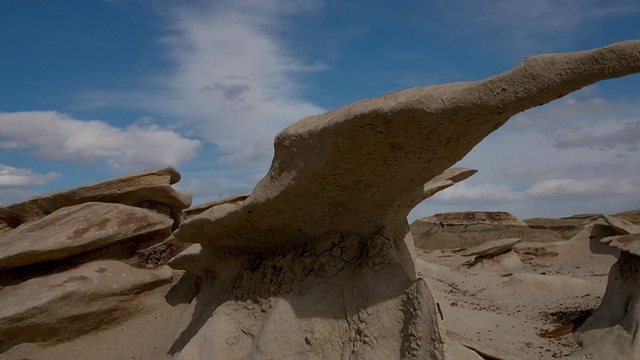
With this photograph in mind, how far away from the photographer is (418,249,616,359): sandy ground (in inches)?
276

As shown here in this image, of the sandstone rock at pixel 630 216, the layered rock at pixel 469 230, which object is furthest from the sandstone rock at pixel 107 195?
the layered rock at pixel 469 230

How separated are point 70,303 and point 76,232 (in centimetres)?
69

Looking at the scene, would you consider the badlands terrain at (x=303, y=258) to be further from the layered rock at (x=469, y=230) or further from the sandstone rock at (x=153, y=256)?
the layered rock at (x=469, y=230)

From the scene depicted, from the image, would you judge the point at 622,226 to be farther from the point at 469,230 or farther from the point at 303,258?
the point at 303,258

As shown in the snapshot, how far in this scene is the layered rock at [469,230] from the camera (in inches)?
654

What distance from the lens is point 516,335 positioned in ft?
23.7

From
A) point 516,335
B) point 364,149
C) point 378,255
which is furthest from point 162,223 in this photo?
point 516,335

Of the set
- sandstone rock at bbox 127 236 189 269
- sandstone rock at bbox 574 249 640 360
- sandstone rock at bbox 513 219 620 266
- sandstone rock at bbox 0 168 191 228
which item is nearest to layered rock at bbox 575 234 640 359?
sandstone rock at bbox 574 249 640 360

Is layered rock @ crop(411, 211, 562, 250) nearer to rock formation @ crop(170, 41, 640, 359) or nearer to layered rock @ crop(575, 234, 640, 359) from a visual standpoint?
layered rock @ crop(575, 234, 640, 359)

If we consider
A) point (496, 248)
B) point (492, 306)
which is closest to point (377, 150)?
point (492, 306)

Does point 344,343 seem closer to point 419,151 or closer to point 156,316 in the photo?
point 419,151

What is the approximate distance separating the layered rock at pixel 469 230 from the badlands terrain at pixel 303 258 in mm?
9053

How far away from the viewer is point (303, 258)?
3939 mm

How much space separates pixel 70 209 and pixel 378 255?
11.1ft
